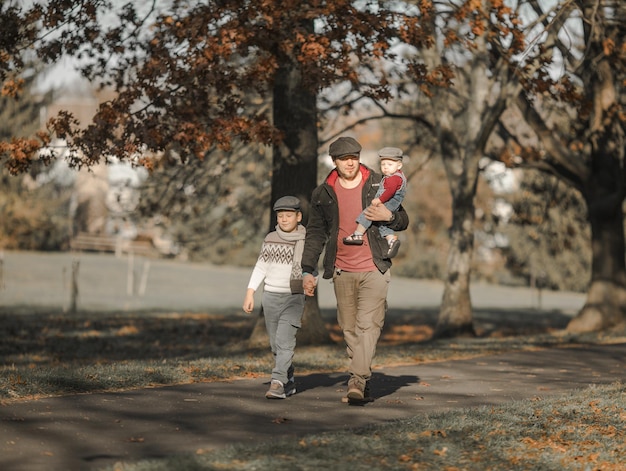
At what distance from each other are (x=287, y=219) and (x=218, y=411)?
1829mm

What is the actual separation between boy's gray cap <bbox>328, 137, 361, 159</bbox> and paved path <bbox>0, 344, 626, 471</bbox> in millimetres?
2060

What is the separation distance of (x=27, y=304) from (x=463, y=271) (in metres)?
15.2

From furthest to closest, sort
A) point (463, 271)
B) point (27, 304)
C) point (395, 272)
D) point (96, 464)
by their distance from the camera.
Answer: point (395, 272) → point (27, 304) → point (463, 271) → point (96, 464)

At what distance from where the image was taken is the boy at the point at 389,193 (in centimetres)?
852

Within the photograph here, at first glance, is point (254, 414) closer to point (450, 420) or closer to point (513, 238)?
point (450, 420)

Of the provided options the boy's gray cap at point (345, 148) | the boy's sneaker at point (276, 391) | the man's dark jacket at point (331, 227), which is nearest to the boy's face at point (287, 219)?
the man's dark jacket at point (331, 227)

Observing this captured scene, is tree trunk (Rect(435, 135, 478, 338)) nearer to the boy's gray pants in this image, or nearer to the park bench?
the boy's gray pants

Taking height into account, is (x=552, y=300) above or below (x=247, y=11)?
below

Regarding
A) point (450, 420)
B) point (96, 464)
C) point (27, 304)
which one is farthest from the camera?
point (27, 304)

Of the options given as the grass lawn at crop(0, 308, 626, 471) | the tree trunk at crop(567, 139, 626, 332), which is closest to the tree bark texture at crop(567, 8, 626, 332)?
the tree trunk at crop(567, 139, 626, 332)

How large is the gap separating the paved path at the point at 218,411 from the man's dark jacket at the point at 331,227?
3.87 feet

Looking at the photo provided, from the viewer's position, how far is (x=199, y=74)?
45.7ft

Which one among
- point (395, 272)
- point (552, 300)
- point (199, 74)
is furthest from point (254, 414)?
point (395, 272)

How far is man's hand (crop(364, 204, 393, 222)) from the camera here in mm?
8391
